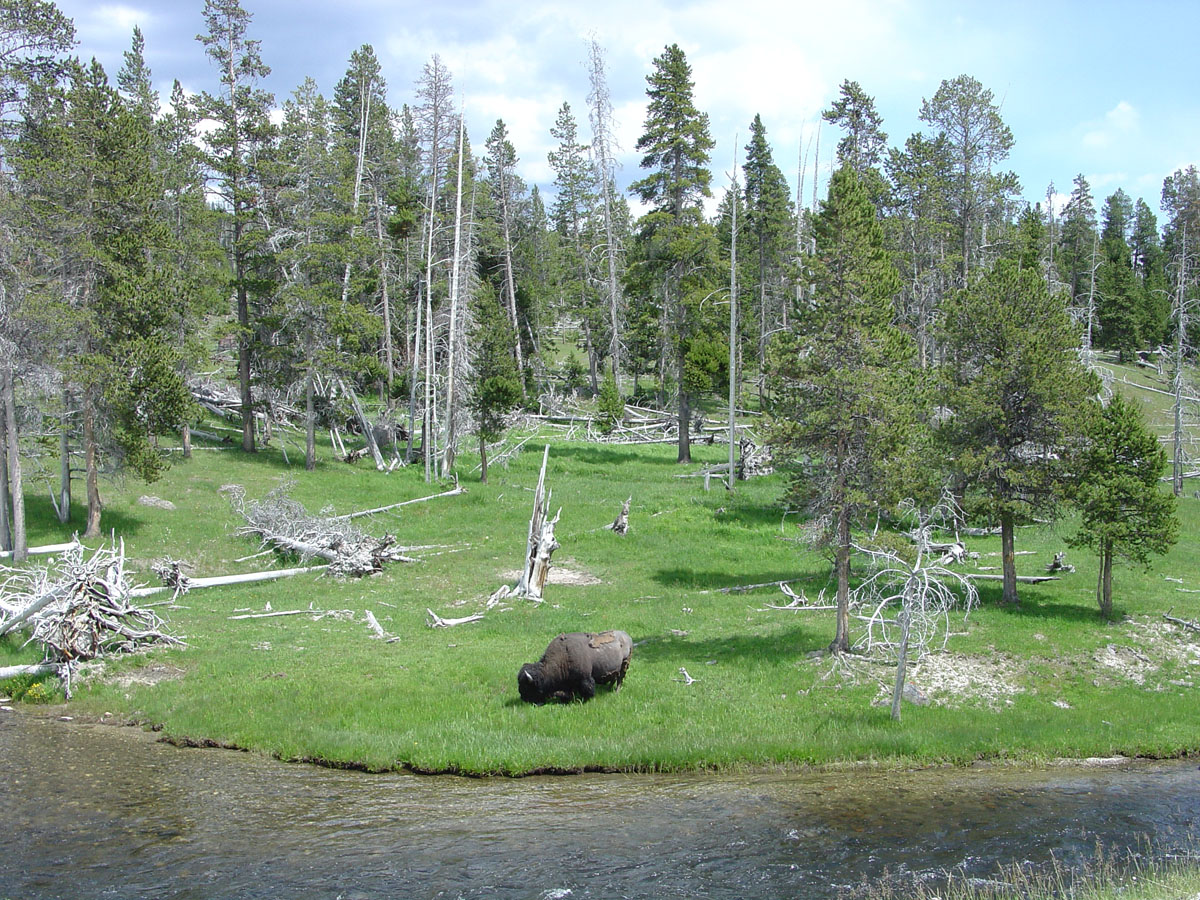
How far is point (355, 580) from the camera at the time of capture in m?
29.0

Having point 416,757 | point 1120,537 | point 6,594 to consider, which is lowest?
point 416,757

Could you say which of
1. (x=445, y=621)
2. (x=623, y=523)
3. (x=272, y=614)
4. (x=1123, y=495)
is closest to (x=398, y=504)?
(x=623, y=523)

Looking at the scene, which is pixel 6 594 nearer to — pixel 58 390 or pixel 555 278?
pixel 58 390

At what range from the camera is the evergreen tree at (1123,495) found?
74.2 ft

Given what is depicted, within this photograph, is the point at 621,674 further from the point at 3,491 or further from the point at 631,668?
the point at 3,491

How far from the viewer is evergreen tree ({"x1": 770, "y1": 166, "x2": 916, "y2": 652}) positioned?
19.9m

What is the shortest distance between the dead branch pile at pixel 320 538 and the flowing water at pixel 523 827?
43.4ft

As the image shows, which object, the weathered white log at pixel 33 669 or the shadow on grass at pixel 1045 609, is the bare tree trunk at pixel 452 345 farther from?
the shadow on grass at pixel 1045 609

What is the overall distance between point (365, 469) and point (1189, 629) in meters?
36.9

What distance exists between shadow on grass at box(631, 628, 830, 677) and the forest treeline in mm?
2658

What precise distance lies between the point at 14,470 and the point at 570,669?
21.3 metres

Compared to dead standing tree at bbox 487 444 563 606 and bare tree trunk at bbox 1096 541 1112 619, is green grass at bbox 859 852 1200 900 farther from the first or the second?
dead standing tree at bbox 487 444 563 606

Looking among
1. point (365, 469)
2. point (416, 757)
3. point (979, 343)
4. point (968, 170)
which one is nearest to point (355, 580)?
point (416, 757)

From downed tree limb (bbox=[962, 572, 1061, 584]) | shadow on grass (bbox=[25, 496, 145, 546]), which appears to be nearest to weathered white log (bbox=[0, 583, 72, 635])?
shadow on grass (bbox=[25, 496, 145, 546])
